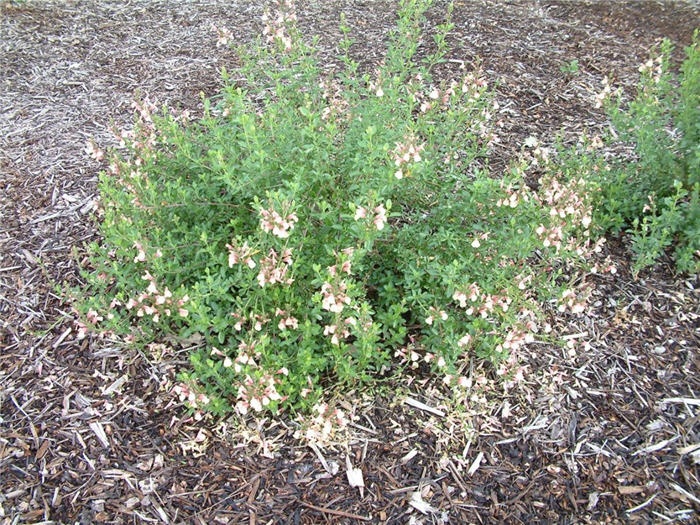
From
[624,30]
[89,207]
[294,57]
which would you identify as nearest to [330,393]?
[294,57]

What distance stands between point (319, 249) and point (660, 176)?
2.53 m

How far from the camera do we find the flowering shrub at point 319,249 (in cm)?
261

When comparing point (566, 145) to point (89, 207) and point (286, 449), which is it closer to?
point (286, 449)

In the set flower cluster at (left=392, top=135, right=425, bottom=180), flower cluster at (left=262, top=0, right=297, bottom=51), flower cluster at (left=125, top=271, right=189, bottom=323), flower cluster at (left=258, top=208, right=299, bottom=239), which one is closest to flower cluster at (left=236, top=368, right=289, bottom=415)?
flower cluster at (left=125, top=271, right=189, bottom=323)

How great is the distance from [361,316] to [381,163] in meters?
0.88

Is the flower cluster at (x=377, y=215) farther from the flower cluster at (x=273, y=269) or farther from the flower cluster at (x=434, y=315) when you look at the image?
the flower cluster at (x=434, y=315)

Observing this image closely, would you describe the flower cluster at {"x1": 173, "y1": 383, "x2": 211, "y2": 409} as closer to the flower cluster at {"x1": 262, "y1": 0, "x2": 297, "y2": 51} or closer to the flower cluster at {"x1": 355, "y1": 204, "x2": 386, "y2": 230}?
the flower cluster at {"x1": 355, "y1": 204, "x2": 386, "y2": 230}

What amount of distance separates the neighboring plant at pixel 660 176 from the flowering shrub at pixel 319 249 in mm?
615

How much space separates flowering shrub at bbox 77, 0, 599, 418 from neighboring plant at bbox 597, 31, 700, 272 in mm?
615

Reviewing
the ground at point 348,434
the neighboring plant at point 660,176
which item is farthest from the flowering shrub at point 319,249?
the neighboring plant at point 660,176

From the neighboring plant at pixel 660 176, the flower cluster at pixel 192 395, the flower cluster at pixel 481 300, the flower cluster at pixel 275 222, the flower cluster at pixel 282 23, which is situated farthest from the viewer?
the neighboring plant at pixel 660 176

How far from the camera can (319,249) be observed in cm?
297

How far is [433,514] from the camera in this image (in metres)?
2.55

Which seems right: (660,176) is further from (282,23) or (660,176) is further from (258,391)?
(258,391)
